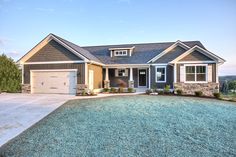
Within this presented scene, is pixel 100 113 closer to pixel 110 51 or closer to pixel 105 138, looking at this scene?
pixel 105 138

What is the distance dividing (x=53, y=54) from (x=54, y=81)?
2.57m

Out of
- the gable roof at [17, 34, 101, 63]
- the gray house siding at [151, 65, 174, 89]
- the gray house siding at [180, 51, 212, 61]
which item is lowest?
the gray house siding at [151, 65, 174, 89]

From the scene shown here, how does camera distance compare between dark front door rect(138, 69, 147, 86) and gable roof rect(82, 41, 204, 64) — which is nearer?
gable roof rect(82, 41, 204, 64)

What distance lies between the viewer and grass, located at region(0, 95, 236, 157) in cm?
428

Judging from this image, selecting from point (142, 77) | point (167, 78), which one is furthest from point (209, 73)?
point (142, 77)

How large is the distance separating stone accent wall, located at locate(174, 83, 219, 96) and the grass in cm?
884

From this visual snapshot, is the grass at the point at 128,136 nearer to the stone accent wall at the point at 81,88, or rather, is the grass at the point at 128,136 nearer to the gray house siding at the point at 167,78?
the stone accent wall at the point at 81,88

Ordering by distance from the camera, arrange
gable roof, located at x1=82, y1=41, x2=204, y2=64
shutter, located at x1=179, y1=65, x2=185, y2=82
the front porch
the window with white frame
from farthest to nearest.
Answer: the window with white frame
the front porch
gable roof, located at x1=82, y1=41, x2=204, y2=64
shutter, located at x1=179, y1=65, x2=185, y2=82

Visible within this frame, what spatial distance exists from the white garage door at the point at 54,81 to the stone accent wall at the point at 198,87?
985 cm

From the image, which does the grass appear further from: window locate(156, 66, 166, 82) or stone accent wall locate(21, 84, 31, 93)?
stone accent wall locate(21, 84, 31, 93)

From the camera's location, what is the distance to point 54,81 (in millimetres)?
16203

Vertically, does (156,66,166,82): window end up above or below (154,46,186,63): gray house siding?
below

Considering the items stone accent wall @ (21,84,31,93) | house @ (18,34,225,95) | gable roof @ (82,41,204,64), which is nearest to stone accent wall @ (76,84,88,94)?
house @ (18,34,225,95)

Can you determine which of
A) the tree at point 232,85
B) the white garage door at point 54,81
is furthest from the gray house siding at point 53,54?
the tree at point 232,85
